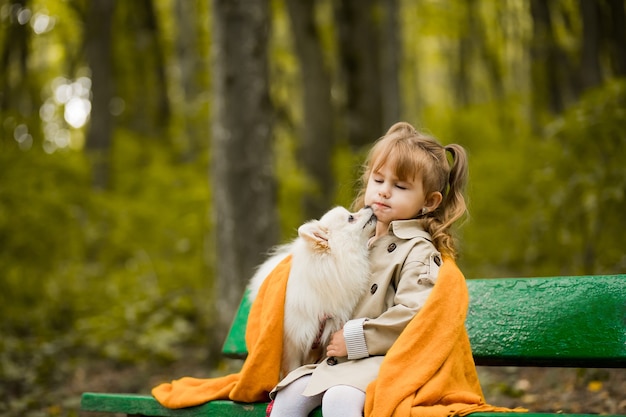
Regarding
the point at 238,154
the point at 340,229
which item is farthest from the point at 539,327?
the point at 238,154

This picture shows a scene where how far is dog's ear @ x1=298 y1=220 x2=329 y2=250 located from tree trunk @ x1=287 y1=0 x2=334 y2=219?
8.72 m

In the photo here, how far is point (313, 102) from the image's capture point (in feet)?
40.2

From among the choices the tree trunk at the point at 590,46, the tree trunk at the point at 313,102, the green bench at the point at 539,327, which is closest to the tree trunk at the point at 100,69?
the tree trunk at the point at 313,102

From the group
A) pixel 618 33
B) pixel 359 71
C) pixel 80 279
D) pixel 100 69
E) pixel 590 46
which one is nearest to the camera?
pixel 618 33

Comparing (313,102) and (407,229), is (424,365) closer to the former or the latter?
(407,229)

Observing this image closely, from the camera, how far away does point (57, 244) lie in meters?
7.25

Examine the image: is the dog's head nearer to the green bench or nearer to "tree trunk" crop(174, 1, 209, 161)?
the green bench

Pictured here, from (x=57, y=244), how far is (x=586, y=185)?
16.1 ft

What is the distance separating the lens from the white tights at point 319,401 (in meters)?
2.68

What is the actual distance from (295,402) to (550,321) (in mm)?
1118

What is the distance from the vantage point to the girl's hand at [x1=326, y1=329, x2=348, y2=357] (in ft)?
9.41

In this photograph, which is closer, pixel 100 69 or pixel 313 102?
pixel 313 102

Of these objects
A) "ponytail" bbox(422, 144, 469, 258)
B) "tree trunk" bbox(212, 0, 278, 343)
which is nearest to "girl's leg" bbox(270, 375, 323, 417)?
"ponytail" bbox(422, 144, 469, 258)

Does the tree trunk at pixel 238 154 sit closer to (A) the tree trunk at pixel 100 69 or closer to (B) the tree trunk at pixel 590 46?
(B) the tree trunk at pixel 590 46
